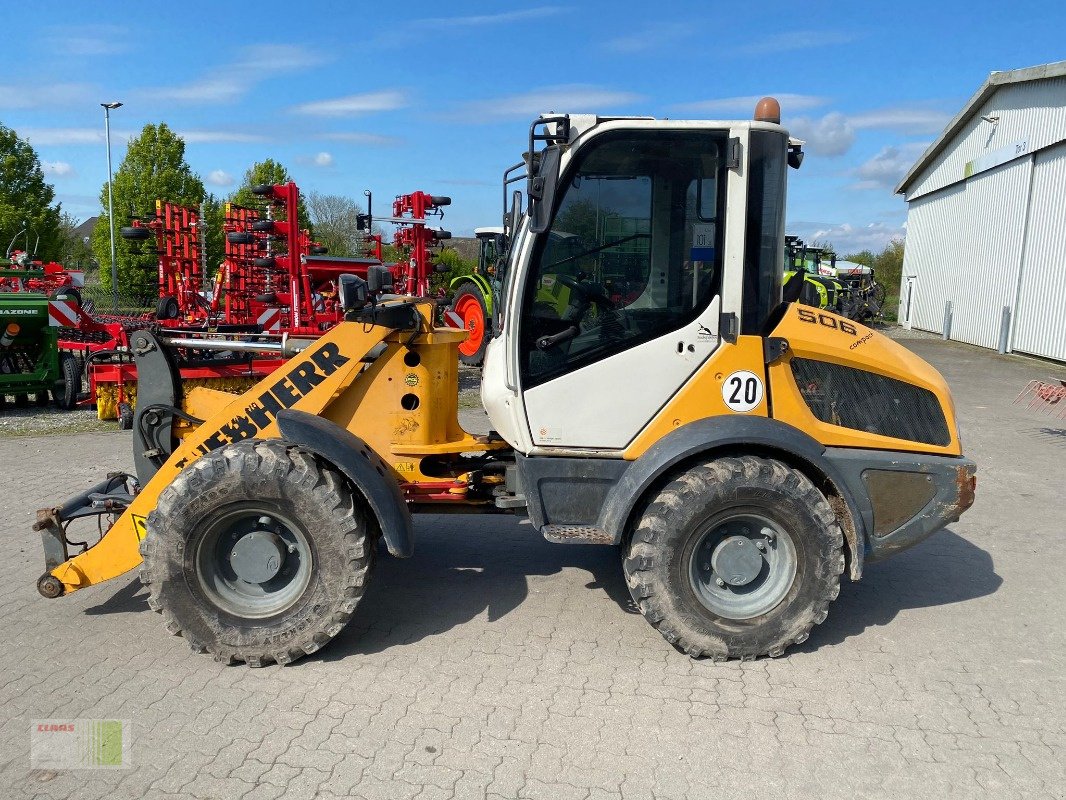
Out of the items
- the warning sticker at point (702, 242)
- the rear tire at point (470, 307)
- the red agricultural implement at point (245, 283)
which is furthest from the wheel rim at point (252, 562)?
the rear tire at point (470, 307)

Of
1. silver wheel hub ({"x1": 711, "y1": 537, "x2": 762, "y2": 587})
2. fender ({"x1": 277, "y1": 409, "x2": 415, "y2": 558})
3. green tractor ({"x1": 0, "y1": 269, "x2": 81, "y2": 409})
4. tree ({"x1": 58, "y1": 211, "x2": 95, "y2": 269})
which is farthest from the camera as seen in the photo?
tree ({"x1": 58, "y1": 211, "x2": 95, "y2": 269})

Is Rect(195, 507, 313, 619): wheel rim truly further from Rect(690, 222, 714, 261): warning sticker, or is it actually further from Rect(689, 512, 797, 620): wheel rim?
Rect(690, 222, 714, 261): warning sticker

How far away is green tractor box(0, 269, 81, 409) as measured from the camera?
34.0 feet

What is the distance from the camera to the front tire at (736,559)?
3752mm

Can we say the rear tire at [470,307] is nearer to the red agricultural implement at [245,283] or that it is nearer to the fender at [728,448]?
the red agricultural implement at [245,283]

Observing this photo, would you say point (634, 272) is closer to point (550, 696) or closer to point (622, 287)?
point (622, 287)

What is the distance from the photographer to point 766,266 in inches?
153

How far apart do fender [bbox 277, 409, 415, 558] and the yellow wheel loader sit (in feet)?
0.04

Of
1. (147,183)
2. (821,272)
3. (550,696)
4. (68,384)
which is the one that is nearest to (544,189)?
(550,696)

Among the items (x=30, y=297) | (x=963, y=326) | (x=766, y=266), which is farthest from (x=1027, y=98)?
(x=30, y=297)

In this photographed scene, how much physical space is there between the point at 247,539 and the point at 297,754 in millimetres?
1104

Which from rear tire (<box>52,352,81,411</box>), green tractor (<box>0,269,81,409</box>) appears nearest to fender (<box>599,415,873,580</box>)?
green tractor (<box>0,269,81,409</box>)

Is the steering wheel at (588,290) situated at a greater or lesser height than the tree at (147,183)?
lesser

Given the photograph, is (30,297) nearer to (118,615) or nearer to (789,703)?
(118,615)
